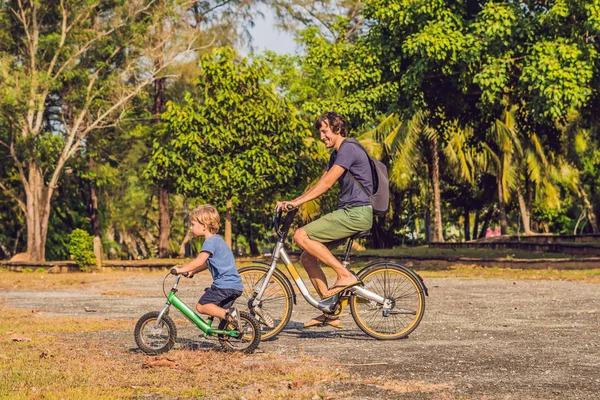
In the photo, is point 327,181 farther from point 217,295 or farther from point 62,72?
point 62,72

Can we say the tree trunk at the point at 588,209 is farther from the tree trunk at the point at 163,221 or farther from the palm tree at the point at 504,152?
the tree trunk at the point at 163,221

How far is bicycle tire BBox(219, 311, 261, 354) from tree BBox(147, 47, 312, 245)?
21.0 meters

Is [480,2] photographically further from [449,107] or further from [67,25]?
[67,25]

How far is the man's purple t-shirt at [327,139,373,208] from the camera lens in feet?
27.0

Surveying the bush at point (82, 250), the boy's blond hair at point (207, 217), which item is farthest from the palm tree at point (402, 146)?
the boy's blond hair at point (207, 217)

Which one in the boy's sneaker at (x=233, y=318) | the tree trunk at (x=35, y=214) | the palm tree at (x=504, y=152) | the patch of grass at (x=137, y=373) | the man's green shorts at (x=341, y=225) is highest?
the palm tree at (x=504, y=152)

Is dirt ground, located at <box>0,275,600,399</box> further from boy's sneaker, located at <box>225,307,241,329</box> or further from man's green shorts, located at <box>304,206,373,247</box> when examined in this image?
man's green shorts, located at <box>304,206,373,247</box>

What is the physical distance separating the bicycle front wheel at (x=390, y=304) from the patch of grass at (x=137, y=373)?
1245 millimetres

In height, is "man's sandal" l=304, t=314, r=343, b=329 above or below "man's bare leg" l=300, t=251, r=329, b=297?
below

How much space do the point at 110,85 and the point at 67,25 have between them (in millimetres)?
2714

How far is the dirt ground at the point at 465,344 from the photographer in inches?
235

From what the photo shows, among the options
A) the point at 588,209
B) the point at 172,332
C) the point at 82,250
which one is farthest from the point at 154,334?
the point at 588,209

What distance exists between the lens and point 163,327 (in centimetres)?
759

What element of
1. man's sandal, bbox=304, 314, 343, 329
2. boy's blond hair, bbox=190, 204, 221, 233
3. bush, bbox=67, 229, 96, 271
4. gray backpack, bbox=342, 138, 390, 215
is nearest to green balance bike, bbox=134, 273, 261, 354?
boy's blond hair, bbox=190, 204, 221, 233
